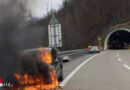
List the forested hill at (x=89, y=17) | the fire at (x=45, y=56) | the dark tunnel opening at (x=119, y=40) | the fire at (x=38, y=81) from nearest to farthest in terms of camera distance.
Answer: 1. the fire at (x=38, y=81)
2. the fire at (x=45, y=56)
3. the dark tunnel opening at (x=119, y=40)
4. the forested hill at (x=89, y=17)

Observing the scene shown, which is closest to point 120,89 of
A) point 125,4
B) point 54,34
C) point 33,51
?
point 33,51

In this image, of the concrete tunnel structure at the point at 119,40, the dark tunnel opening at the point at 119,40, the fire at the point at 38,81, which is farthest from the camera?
the concrete tunnel structure at the point at 119,40

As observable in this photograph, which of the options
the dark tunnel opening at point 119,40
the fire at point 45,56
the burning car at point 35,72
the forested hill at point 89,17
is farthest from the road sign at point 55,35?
the forested hill at point 89,17

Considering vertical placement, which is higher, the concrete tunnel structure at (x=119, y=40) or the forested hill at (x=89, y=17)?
the forested hill at (x=89, y=17)

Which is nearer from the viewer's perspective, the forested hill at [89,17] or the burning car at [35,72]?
the burning car at [35,72]

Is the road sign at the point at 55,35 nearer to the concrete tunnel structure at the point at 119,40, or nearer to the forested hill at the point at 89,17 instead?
the concrete tunnel structure at the point at 119,40

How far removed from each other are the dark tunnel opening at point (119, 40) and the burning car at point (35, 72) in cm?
7218

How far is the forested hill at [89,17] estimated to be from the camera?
288 feet

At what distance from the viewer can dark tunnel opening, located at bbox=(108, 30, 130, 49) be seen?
8214 cm

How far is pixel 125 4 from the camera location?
102 meters

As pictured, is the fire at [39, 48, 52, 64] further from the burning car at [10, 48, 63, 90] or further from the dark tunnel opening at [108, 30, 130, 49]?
the dark tunnel opening at [108, 30, 130, 49]

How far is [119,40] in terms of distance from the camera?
293 ft

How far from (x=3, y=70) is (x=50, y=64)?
2068mm

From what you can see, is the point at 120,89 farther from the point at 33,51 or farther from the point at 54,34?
the point at 54,34
